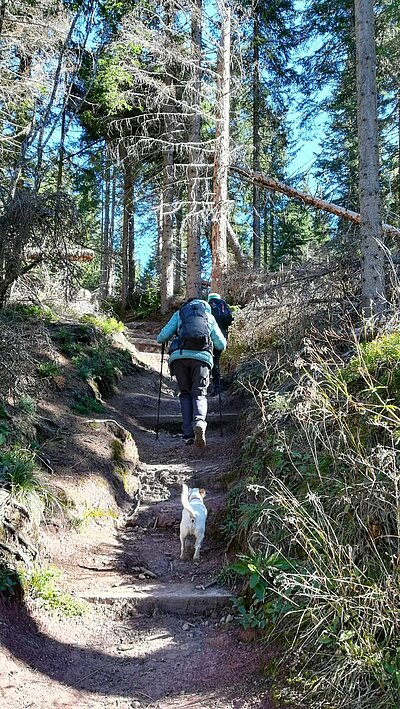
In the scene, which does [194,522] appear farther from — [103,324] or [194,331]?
[103,324]

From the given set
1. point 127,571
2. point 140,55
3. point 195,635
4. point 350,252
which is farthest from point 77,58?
point 195,635

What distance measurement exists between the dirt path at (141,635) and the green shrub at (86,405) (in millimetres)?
1832

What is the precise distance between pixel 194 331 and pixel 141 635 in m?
4.05

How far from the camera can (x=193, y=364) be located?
741 cm

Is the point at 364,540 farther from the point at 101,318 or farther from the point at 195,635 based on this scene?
the point at 101,318

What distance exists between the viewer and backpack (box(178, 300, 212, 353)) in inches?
288

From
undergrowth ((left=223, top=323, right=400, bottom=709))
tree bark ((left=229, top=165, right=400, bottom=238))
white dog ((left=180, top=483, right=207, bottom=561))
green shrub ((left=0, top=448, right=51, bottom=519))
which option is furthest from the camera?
tree bark ((left=229, top=165, right=400, bottom=238))

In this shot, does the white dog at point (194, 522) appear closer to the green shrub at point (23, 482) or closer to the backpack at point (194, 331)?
the green shrub at point (23, 482)

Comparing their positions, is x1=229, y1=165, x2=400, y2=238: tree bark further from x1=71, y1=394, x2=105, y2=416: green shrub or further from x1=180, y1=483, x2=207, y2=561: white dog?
→ x1=180, y1=483, x2=207, y2=561: white dog

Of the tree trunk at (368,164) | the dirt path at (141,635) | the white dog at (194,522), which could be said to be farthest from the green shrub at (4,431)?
the tree trunk at (368,164)

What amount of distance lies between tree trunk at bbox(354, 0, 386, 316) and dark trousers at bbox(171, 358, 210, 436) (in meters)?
2.31

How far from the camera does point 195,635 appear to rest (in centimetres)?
405

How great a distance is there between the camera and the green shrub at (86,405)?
7.75 meters

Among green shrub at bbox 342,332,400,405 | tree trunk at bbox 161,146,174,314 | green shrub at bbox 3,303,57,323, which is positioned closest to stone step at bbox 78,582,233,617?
green shrub at bbox 342,332,400,405
